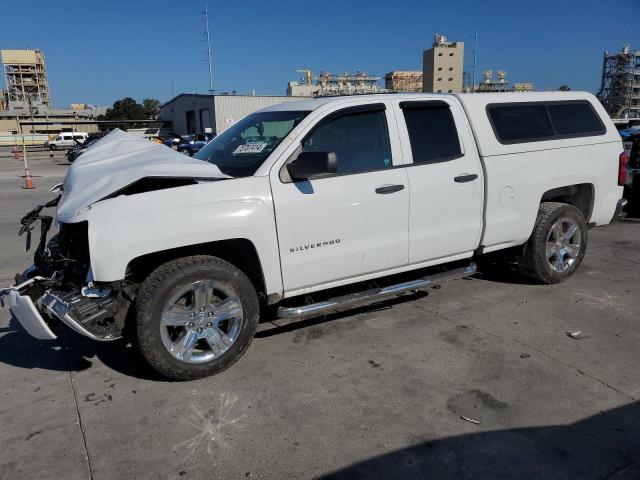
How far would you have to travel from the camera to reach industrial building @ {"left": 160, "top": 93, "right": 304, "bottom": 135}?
158 feet

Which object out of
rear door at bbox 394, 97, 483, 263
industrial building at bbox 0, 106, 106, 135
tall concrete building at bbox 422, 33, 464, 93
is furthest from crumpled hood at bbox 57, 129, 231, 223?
industrial building at bbox 0, 106, 106, 135

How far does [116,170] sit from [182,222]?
0.78m

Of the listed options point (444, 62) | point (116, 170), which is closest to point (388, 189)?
point (116, 170)

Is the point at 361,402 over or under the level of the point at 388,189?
under

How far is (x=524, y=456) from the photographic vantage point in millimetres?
2785

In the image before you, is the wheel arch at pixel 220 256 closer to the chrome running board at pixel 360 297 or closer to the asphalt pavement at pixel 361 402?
the chrome running board at pixel 360 297

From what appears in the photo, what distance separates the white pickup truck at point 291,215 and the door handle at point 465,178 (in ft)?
0.04

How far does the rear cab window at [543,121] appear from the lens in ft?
16.4

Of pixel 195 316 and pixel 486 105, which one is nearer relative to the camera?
pixel 195 316

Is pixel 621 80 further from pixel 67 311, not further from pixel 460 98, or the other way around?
pixel 67 311

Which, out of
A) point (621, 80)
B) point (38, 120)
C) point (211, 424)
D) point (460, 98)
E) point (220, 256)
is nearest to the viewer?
point (211, 424)

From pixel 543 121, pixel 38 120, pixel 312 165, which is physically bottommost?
pixel 312 165

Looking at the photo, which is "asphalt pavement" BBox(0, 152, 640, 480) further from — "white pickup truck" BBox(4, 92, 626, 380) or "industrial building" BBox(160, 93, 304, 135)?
"industrial building" BBox(160, 93, 304, 135)

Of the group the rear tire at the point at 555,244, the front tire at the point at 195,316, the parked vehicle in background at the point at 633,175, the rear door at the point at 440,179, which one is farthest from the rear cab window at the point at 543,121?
the parked vehicle in background at the point at 633,175
